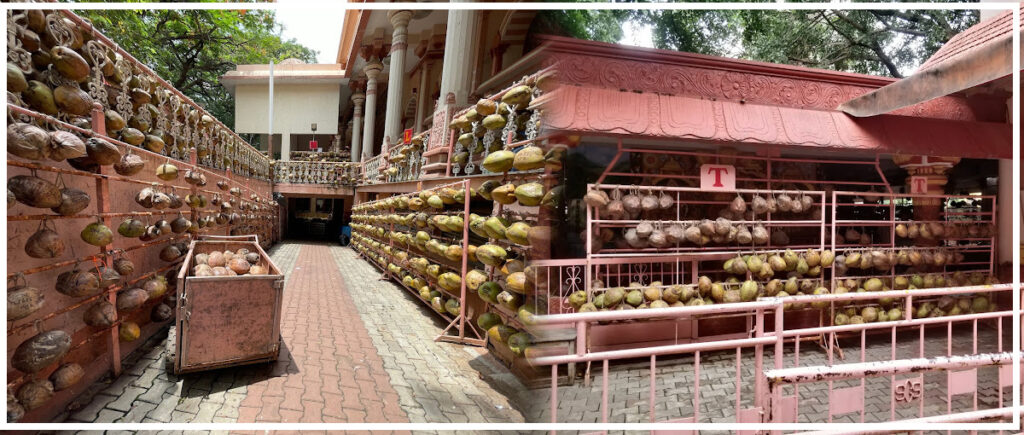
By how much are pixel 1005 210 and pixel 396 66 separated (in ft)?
30.2

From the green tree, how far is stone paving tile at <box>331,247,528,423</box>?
991cm

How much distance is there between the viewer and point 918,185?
445cm

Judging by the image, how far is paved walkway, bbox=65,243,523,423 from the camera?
245 centimetres

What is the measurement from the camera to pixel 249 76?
15766 mm

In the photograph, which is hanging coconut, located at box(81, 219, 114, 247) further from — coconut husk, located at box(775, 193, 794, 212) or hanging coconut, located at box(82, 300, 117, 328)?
coconut husk, located at box(775, 193, 794, 212)

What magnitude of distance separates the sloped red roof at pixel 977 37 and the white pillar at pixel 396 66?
8056 mm

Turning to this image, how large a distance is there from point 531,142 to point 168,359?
9.68ft

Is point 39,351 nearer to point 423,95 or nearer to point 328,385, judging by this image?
point 328,385

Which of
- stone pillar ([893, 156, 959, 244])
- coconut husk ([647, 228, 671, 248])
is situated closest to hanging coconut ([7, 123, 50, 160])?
coconut husk ([647, 228, 671, 248])

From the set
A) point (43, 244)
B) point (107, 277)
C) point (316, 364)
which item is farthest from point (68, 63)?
point (316, 364)

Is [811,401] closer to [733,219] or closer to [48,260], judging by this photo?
[733,219]

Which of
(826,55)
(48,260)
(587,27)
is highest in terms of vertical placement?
(826,55)

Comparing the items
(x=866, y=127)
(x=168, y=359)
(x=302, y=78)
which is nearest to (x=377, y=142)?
(x=302, y=78)

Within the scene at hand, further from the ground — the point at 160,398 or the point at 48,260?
the point at 48,260
